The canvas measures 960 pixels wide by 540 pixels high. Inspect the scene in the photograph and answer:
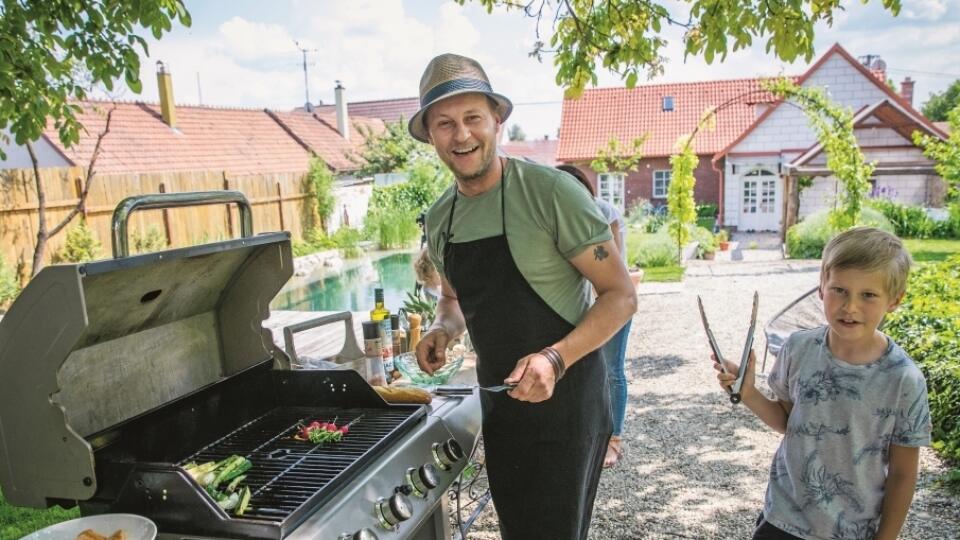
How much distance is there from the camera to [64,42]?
358cm

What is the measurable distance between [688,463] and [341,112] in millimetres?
21694

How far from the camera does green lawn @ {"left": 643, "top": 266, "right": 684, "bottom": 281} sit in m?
10.5

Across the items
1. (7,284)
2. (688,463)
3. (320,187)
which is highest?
(320,187)

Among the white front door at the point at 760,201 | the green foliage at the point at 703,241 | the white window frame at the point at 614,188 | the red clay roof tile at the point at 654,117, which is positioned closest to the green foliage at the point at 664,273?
the green foliage at the point at 703,241

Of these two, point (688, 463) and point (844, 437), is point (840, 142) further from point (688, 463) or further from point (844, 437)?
point (844, 437)

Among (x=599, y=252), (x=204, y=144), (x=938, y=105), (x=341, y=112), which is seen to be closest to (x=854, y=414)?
(x=599, y=252)

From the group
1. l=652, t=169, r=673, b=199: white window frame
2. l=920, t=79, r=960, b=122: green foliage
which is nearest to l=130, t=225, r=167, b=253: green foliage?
l=652, t=169, r=673, b=199: white window frame

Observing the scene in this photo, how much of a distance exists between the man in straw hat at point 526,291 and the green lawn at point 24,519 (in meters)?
2.52

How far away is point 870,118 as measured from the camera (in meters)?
16.6

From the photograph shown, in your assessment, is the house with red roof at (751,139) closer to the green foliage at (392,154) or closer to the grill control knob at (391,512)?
the green foliage at (392,154)

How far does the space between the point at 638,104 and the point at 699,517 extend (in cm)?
2094

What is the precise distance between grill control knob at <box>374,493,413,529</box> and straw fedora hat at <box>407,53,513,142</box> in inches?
39.5

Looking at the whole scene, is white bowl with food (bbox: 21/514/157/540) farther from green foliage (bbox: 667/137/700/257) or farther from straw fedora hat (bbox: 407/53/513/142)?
green foliage (bbox: 667/137/700/257)

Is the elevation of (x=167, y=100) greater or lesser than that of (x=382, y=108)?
lesser
